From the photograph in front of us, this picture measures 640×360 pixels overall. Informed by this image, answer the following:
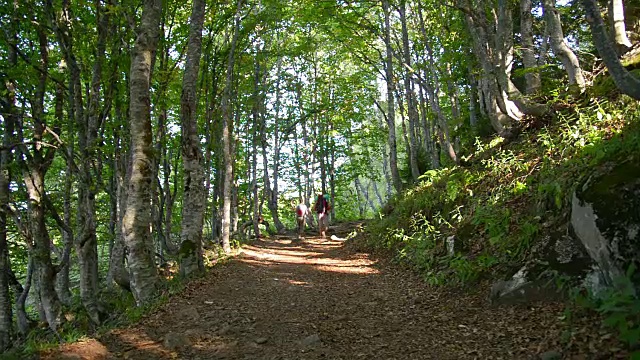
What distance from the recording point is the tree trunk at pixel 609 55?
12.1 ft

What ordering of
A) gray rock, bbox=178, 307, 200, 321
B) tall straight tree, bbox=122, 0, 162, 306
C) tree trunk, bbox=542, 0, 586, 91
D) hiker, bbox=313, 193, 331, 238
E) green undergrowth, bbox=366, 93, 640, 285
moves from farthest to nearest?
hiker, bbox=313, 193, 331, 238 < tall straight tree, bbox=122, 0, 162, 306 < tree trunk, bbox=542, 0, 586, 91 < gray rock, bbox=178, 307, 200, 321 < green undergrowth, bbox=366, 93, 640, 285

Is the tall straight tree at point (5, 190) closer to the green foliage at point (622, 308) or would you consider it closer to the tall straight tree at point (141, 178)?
the tall straight tree at point (141, 178)

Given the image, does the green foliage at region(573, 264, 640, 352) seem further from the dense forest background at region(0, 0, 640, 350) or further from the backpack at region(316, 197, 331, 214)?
the backpack at region(316, 197, 331, 214)

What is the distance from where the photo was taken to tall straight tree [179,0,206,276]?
8.41 meters

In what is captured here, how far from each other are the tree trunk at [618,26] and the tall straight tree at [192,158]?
7.80 metres

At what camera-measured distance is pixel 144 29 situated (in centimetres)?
712

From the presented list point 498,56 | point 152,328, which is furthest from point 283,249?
point 498,56

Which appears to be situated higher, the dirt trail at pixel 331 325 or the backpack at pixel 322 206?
the backpack at pixel 322 206

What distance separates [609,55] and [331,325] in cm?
465

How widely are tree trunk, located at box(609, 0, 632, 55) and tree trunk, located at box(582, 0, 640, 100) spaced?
2623 millimetres

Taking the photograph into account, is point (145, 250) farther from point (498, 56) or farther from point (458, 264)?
point (498, 56)

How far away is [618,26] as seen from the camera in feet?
21.2

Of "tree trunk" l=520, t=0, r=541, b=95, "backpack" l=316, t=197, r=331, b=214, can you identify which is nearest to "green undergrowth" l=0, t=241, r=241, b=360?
"backpack" l=316, t=197, r=331, b=214

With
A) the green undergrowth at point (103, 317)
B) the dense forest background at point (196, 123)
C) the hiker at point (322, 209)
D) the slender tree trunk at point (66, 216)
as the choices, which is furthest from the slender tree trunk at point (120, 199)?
the hiker at point (322, 209)
